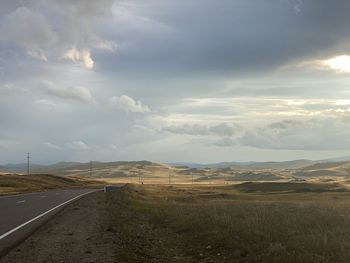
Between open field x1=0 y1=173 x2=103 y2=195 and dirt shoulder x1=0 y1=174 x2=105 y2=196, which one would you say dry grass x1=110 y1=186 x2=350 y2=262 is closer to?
dirt shoulder x1=0 y1=174 x2=105 y2=196

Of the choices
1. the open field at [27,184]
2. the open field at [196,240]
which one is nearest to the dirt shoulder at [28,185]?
the open field at [27,184]

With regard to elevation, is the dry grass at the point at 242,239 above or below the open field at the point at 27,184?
below

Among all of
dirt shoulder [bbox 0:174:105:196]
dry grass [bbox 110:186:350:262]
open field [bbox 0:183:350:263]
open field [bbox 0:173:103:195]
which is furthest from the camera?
open field [bbox 0:173:103:195]

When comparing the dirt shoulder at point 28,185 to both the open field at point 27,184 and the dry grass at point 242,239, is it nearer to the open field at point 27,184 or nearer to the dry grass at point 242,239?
the open field at point 27,184

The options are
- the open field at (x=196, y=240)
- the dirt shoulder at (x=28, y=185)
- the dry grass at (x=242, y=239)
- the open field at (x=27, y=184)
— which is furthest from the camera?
the open field at (x=27, y=184)

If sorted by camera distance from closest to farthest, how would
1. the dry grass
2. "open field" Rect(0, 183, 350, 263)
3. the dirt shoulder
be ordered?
the dry grass
"open field" Rect(0, 183, 350, 263)
the dirt shoulder

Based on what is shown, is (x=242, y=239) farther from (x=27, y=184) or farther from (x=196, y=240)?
(x=27, y=184)

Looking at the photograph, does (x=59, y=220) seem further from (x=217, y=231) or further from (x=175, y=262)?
(x=175, y=262)

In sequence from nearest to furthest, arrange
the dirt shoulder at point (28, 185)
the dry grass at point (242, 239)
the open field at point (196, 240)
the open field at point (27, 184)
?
the dry grass at point (242, 239) < the open field at point (196, 240) < the dirt shoulder at point (28, 185) < the open field at point (27, 184)

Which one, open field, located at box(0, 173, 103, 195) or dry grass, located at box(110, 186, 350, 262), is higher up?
open field, located at box(0, 173, 103, 195)

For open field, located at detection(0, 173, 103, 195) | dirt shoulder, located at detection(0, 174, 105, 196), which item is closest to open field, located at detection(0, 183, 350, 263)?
dirt shoulder, located at detection(0, 174, 105, 196)

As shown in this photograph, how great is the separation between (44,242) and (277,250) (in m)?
7.34

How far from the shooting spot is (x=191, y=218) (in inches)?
858

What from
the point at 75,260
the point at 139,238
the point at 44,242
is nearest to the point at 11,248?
the point at 44,242
